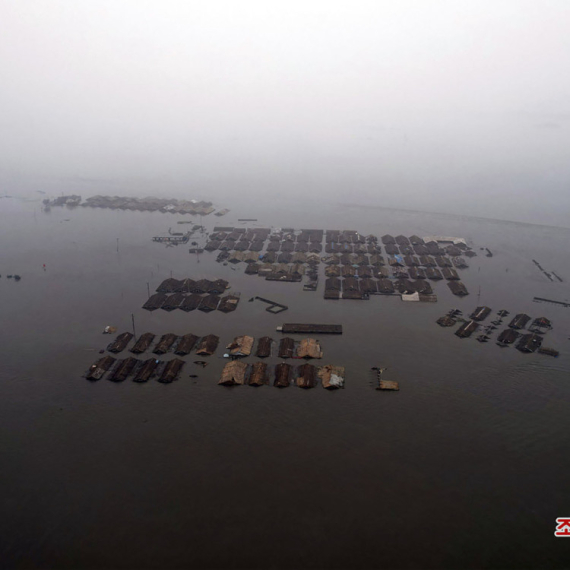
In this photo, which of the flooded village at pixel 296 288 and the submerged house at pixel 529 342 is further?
the submerged house at pixel 529 342

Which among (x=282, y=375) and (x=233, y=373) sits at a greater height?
(x=282, y=375)

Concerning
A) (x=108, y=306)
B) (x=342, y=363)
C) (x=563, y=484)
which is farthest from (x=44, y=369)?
(x=563, y=484)

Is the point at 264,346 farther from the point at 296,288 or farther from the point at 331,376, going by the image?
the point at 296,288

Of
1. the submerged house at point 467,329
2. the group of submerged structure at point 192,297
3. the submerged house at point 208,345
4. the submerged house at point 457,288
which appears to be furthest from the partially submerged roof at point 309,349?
the submerged house at point 457,288

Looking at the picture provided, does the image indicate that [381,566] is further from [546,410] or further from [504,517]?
[546,410]

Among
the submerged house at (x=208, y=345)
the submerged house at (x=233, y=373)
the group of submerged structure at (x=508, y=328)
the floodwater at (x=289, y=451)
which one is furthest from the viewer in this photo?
the group of submerged structure at (x=508, y=328)

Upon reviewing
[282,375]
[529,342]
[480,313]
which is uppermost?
[480,313]

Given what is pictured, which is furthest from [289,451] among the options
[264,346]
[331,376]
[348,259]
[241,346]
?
[348,259]

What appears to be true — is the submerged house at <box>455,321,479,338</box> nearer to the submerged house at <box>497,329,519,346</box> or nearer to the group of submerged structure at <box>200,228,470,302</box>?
the submerged house at <box>497,329,519,346</box>

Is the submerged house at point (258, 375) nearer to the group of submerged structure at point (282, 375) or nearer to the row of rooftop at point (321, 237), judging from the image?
the group of submerged structure at point (282, 375)

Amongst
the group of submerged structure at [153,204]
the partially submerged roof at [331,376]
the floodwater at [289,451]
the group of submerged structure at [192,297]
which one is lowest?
the floodwater at [289,451]
